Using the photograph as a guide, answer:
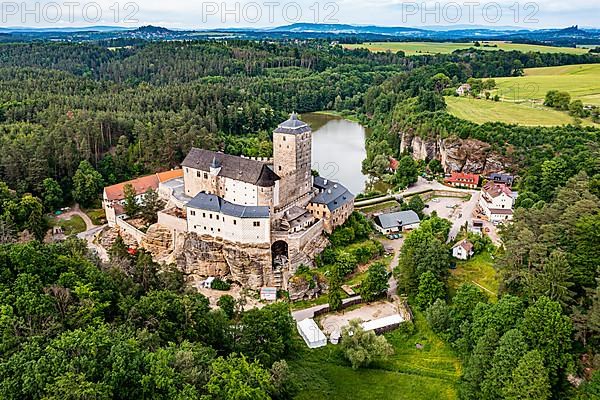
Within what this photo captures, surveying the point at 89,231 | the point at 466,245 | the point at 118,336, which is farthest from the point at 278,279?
the point at 89,231

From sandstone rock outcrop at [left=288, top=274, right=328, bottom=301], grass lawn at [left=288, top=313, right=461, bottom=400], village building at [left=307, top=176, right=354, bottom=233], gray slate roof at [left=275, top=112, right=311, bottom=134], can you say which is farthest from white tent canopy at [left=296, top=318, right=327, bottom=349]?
gray slate roof at [left=275, top=112, right=311, bottom=134]

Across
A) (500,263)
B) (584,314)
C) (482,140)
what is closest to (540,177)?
(482,140)

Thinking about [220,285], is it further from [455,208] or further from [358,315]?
[455,208]

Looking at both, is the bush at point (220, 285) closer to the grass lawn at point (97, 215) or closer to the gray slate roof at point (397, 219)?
the gray slate roof at point (397, 219)

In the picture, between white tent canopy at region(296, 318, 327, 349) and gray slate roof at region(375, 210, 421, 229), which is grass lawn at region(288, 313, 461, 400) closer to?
white tent canopy at region(296, 318, 327, 349)

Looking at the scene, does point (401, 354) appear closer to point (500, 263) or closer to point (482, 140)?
point (500, 263)
